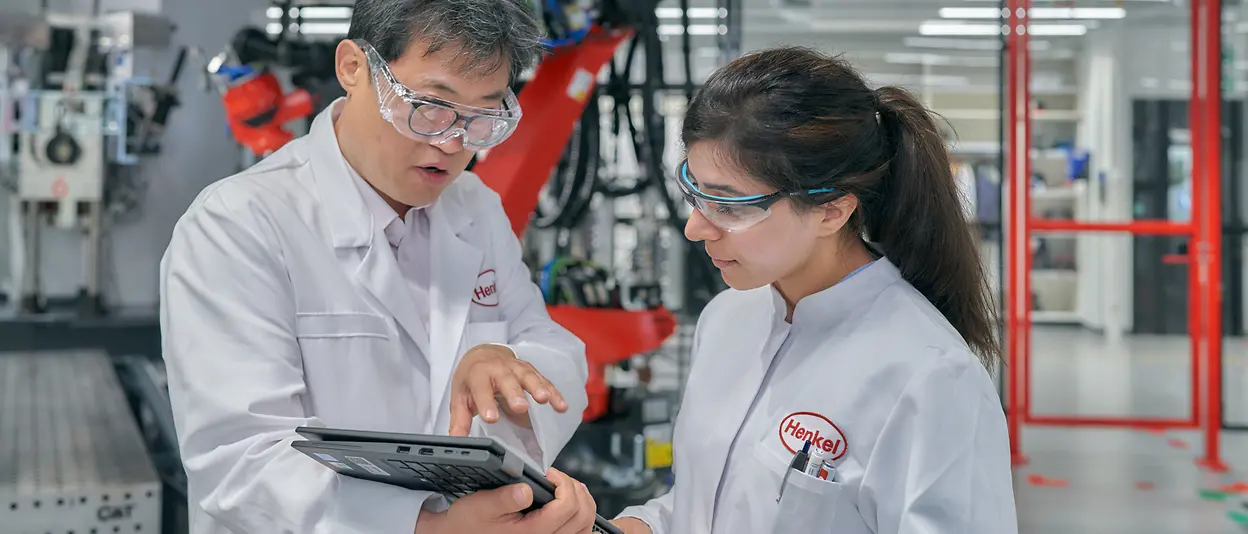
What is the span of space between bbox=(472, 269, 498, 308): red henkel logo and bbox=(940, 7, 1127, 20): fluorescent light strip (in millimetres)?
4939

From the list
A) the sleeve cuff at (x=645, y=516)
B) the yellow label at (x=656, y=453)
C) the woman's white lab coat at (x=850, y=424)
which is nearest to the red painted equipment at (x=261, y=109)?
the yellow label at (x=656, y=453)

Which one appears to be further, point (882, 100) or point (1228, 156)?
point (1228, 156)

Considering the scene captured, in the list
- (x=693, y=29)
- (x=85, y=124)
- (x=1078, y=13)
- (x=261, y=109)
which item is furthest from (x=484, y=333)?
(x=1078, y=13)

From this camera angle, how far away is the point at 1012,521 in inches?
53.0

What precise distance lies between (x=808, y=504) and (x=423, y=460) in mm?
499

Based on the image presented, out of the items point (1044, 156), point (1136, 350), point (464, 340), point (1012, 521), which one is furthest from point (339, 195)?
point (1136, 350)

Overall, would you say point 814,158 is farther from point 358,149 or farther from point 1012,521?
point 358,149

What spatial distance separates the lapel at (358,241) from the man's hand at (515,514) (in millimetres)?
400

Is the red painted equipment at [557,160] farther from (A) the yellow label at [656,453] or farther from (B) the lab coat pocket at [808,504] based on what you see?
(B) the lab coat pocket at [808,504]

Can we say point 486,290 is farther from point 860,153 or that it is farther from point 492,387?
point 860,153

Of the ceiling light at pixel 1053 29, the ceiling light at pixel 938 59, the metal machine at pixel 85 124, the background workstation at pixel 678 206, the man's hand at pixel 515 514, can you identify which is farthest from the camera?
the ceiling light at pixel 1053 29

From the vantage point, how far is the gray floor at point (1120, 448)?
4996 millimetres

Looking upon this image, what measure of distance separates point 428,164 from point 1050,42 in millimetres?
5805

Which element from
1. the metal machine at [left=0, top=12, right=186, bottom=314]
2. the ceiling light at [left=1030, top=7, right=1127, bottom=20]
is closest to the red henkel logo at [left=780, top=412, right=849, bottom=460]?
the metal machine at [left=0, top=12, right=186, bottom=314]
